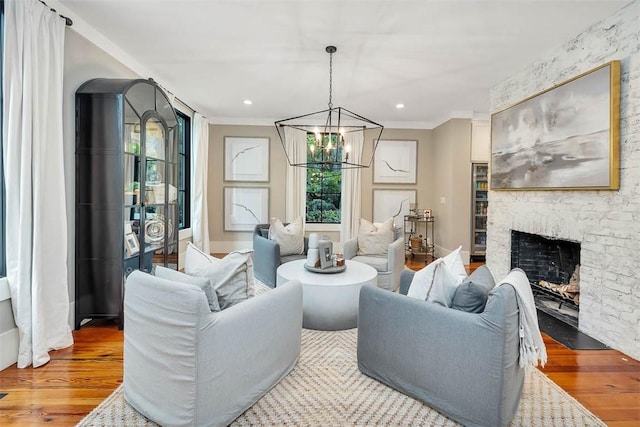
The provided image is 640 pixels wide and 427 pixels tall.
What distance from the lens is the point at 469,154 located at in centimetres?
561

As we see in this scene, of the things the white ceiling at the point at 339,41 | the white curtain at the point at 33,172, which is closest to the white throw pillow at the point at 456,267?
the white ceiling at the point at 339,41

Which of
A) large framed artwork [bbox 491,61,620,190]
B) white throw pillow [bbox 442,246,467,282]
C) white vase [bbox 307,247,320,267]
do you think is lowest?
white vase [bbox 307,247,320,267]

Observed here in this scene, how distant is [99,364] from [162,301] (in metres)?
1.21

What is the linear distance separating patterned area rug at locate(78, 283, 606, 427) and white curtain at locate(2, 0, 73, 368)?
0.91 metres

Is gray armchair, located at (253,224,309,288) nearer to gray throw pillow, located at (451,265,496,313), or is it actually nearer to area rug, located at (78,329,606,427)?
area rug, located at (78,329,606,427)

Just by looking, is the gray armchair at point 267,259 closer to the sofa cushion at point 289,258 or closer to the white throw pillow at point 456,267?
the sofa cushion at point 289,258

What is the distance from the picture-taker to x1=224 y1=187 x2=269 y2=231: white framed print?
6.35 m

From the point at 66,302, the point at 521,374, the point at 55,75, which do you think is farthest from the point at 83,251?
the point at 521,374

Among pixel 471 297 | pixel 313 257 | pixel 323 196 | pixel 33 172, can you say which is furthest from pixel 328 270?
pixel 323 196

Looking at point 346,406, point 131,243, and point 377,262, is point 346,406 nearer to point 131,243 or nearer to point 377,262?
point 377,262

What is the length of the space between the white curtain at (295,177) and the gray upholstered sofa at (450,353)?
4.35 metres

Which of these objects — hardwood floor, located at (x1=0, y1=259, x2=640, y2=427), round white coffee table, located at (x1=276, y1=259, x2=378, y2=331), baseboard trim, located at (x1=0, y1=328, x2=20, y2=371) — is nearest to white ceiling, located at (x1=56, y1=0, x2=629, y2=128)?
round white coffee table, located at (x1=276, y1=259, x2=378, y2=331)

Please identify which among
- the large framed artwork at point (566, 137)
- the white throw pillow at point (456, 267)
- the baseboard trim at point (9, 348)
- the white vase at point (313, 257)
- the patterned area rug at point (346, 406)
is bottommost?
the patterned area rug at point (346, 406)

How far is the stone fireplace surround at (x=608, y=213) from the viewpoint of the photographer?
245 centimetres
